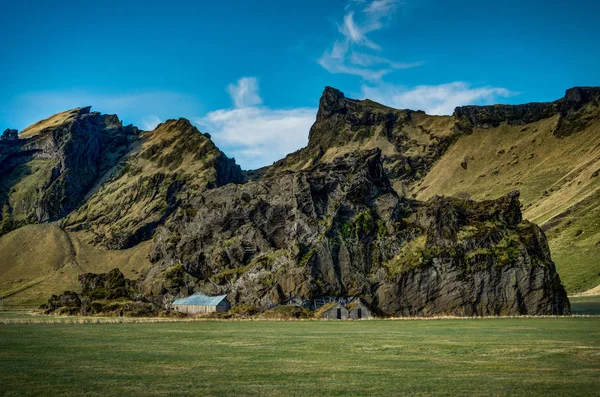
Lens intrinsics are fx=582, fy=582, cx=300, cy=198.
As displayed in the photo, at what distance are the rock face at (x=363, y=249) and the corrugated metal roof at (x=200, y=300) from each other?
3.37 metres

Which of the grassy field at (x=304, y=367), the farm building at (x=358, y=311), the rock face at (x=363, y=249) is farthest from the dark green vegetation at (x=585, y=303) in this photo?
the grassy field at (x=304, y=367)

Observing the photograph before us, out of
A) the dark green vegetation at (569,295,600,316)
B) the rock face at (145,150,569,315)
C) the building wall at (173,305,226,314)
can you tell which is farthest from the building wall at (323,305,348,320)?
the dark green vegetation at (569,295,600,316)

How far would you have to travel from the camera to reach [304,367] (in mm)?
32688

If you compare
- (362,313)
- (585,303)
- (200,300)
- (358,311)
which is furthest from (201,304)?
(585,303)

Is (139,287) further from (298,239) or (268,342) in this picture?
(268,342)

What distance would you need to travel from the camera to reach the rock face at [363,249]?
117 metres

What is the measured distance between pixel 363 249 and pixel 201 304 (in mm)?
38063

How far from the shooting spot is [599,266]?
166750mm

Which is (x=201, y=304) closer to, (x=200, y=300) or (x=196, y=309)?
(x=196, y=309)

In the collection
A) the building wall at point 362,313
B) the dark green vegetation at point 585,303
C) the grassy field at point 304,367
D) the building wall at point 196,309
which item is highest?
the grassy field at point 304,367

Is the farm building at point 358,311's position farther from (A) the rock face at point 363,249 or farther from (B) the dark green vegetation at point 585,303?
(B) the dark green vegetation at point 585,303

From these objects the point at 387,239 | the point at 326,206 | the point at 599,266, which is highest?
the point at 326,206

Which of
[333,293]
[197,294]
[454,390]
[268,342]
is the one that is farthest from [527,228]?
[454,390]

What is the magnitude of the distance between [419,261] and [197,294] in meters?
51.6
